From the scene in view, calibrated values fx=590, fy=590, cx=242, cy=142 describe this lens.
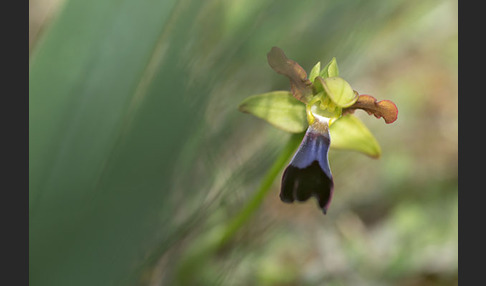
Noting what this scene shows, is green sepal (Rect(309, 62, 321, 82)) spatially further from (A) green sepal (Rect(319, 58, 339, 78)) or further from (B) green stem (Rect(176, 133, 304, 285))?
(B) green stem (Rect(176, 133, 304, 285))

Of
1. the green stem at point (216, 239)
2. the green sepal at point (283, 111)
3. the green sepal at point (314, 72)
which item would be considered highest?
the green sepal at point (314, 72)

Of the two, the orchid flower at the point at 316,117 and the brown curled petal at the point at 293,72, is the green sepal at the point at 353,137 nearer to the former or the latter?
the orchid flower at the point at 316,117

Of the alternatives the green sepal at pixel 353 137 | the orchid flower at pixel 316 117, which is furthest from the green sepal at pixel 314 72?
the green sepal at pixel 353 137

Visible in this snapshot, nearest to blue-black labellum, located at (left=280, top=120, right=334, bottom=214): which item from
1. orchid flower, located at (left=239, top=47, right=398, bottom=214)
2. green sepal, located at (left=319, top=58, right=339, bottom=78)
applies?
orchid flower, located at (left=239, top=47, right=398, bottom=214)

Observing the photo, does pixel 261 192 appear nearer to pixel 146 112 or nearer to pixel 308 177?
pixel 308 177

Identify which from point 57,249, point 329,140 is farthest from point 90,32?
point 329,140

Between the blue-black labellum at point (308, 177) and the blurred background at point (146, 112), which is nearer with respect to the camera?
the blurred background at point (146, 112)

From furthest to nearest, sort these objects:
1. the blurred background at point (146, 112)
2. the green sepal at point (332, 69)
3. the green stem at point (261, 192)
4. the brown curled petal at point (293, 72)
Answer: the green stem at point (261, 192) < the green sepal at point (332, 69) < the brown curled petal at point (293, 72) < the blurred background at point (146, 112)

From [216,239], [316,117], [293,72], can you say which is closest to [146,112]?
[293,72]
